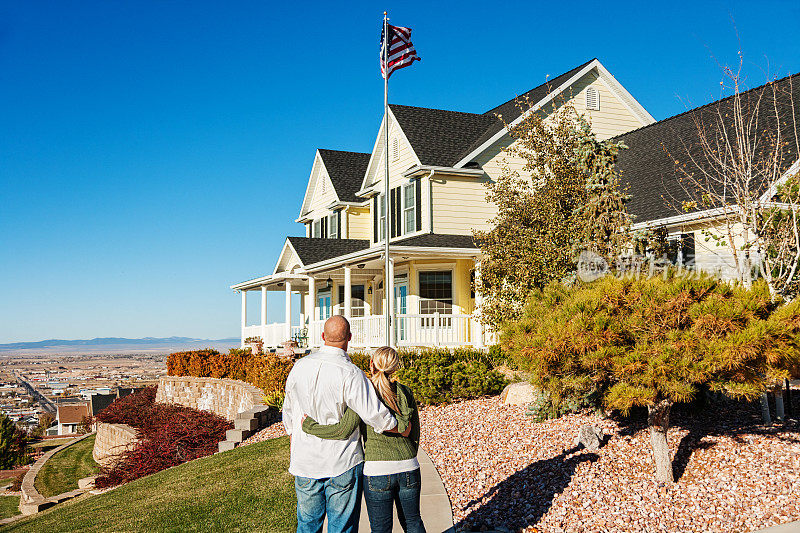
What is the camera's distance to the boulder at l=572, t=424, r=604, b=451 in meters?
8.39

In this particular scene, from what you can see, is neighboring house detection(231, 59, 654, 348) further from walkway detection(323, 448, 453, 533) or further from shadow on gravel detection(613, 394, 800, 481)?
walkway detection(323, 448, 453, 533)

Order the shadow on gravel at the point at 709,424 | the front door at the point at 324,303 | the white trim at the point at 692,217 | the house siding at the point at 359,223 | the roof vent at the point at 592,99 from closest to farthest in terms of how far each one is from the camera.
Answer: the shadow on gravel at the point at 709,424 < the white trim at the point at 692,217 < the roof vent at the point at 592,99 < the house siding at the point at 359,223 < the front door at the point at 324,303

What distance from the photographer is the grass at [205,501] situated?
7.92m

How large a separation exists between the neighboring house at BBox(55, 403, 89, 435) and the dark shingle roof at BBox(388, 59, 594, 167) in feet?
97.2

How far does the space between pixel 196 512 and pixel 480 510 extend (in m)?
3.69

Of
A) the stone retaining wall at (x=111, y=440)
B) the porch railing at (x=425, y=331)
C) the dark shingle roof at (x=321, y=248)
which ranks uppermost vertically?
the dark shingle roof at (x=321, y=248)

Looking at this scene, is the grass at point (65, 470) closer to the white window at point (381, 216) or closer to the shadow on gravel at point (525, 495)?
the white window at point (381, 216)

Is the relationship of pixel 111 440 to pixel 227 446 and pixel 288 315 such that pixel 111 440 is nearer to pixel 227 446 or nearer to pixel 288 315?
pixel 288 315

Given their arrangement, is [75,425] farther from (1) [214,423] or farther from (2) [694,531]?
(2) [694,531]

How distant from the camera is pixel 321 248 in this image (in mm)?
23891

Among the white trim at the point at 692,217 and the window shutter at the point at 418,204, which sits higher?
the window shutter at the point at 418,204

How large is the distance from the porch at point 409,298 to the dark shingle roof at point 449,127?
3.42 metres

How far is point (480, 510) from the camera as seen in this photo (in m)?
7.17

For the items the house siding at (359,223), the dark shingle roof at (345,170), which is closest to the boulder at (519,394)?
the house siding at (359,223)
